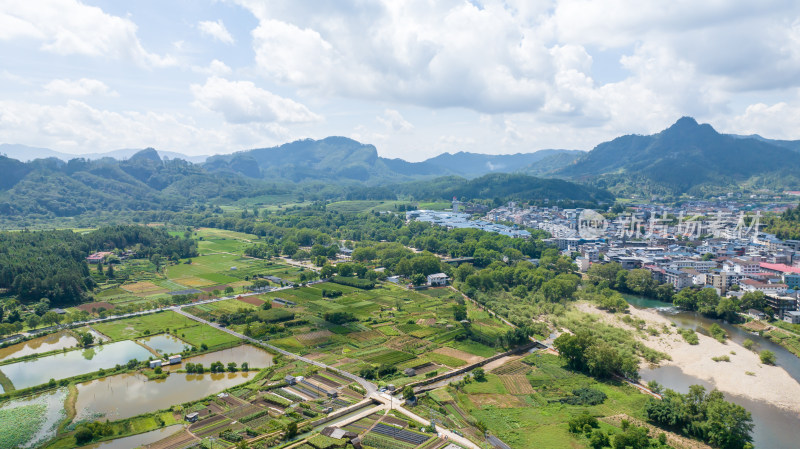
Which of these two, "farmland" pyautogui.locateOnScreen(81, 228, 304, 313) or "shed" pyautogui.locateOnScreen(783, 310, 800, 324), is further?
→ "farmland" pyautogui.locateOnScreen(81, 228, 304, 313)

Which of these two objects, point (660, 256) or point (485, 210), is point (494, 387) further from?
point (485, 210)

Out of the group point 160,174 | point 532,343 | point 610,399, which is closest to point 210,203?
point 160,174

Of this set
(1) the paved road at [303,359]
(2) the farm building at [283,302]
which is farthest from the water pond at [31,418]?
(2) the farm building at [283,302]

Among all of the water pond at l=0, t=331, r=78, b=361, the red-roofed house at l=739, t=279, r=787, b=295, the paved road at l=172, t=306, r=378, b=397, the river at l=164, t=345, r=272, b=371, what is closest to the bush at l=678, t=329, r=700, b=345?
the red-roofed house at l=739, t=279, r=787, b=295

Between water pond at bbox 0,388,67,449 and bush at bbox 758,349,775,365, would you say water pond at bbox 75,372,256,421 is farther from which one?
bush at bbox 758,349,775,365

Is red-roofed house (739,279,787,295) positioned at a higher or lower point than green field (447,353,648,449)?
higher

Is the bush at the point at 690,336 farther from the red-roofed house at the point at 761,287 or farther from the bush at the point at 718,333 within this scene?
the red-roofed house at the point at 761,287

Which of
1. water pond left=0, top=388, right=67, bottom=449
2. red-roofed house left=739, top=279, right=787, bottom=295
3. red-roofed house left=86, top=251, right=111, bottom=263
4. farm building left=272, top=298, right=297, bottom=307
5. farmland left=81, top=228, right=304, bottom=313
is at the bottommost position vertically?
water pond left=0, top=388, right=67, bottom=449

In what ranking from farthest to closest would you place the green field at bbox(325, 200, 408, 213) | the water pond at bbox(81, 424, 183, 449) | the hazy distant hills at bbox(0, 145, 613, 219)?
the green field at bbox(325, 200, 408, 213) < the hazy distant hills at bbox(0, 145, 613, 219) < the water pond at bbox(81, 424, 183, 449)
